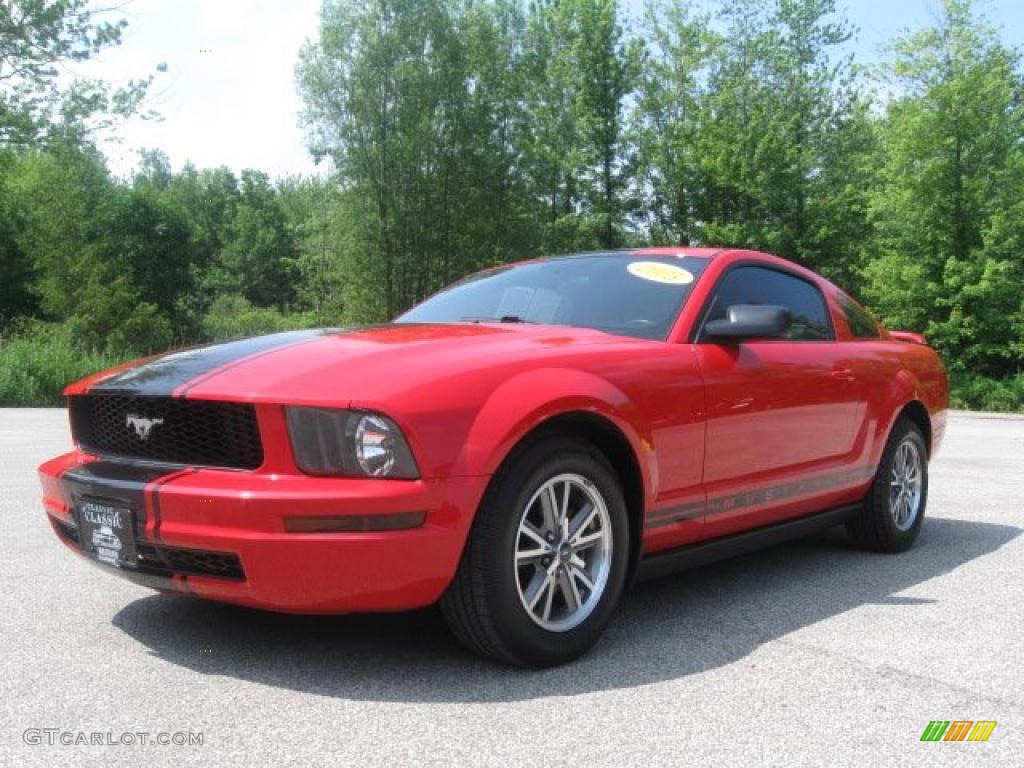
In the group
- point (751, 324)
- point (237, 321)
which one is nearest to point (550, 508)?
point (751, 324)

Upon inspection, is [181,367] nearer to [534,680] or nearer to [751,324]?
[534,680]

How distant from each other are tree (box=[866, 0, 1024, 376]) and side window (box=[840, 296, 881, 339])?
1878 centimetres

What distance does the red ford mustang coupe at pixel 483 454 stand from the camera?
2.88 m

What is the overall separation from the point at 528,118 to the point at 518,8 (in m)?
4.47

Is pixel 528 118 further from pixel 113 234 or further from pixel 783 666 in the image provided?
pixel 783 666

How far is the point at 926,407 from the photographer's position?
560 cm

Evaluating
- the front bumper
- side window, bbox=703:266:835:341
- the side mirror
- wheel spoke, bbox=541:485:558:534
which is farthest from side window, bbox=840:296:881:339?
the front bumper

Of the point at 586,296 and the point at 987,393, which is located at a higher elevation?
the point at 586,296

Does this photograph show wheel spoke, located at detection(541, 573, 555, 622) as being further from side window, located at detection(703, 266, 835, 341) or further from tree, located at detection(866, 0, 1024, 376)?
tree, located at detection(866, 0, 1024, 376)

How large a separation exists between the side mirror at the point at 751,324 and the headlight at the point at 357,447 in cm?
161

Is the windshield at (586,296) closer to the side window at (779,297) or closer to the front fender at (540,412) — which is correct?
the side window at (779,297)

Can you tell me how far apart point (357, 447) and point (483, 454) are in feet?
1.25

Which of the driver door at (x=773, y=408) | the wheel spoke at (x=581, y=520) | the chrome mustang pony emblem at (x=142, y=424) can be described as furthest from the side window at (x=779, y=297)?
the chrome mustang pony emblem at (x=142, y=424)

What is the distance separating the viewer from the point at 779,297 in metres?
4.75
